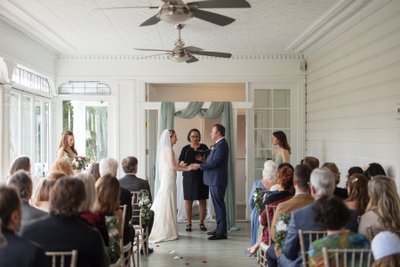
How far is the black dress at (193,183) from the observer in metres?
7.21

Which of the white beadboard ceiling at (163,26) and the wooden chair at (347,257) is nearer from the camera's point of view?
the wooden chair at (347,257)

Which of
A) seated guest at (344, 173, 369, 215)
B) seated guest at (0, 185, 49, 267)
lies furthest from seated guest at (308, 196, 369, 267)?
seated guest at (0, 185, 49, 267)

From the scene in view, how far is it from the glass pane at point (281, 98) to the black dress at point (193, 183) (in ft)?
5.74

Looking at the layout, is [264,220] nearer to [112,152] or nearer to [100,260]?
[100,260]

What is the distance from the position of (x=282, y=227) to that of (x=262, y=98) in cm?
488

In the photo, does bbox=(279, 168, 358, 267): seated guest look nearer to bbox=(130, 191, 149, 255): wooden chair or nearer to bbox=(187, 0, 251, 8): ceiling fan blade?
bbox=(187, 0, 251, 8): ceiling fan blade

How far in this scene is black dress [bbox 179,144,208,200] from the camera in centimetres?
721

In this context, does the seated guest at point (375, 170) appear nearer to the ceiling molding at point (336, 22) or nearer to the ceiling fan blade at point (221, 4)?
the ceiling molding at point (336, 22)

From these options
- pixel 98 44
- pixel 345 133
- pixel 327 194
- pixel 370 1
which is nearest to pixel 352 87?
pixel 345 133

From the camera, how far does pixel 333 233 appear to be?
268cm

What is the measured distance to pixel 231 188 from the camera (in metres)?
7.56

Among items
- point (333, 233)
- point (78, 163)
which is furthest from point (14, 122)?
point (333, 233)

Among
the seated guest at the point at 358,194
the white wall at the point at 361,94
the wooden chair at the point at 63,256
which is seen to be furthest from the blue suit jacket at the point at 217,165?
the wooden chair at the point at 63,256

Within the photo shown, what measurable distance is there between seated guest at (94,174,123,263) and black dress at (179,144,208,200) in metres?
3.65
